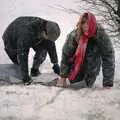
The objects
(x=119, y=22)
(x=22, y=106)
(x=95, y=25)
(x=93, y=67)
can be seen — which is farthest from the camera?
(x=119, y=22)

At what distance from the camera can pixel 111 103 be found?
16.8ft

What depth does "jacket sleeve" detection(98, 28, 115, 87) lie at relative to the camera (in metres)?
6.05

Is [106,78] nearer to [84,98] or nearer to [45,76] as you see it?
[84,98]

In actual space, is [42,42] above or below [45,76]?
above

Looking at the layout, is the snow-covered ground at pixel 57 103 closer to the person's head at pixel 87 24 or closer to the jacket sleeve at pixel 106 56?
the jacket sleeve at pixel 106 56

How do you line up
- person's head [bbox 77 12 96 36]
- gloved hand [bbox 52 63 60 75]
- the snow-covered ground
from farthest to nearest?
gloved hand [bbox 52 63 60 75]
person's head [bbox 77 12 96 36]
the snow-covered ground

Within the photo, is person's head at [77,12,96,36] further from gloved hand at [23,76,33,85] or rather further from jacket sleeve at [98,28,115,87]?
gloved hand at [23,76,33,85]

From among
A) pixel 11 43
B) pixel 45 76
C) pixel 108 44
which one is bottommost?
pixel 45 76

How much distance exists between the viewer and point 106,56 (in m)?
6.12

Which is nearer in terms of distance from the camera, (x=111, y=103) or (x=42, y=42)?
(x=111, y=103)

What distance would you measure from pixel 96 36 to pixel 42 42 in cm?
171

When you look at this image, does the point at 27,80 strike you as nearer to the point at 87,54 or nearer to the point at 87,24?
the point at 87,54

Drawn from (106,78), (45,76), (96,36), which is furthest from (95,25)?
(45,76)

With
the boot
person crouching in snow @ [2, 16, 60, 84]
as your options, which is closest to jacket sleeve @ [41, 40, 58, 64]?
person crouching in snow @ [2, 16, 60, 84]
